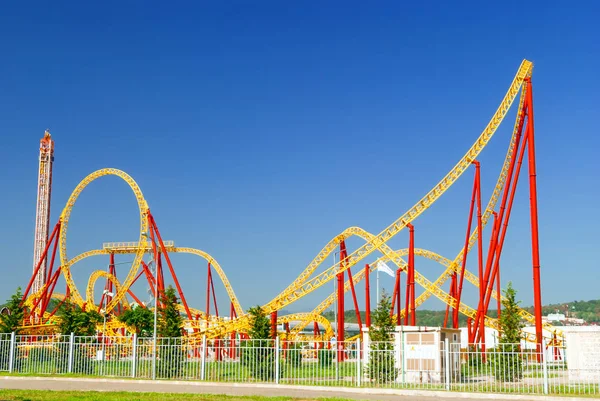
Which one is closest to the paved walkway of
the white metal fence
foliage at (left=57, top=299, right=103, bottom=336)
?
the white metal fence

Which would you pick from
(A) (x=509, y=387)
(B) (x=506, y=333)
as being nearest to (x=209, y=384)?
(A) (x=509, y=387)

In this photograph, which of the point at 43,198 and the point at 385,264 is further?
the point at 43,198

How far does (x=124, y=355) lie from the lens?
29.8m

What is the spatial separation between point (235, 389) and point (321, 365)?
5.25 meters

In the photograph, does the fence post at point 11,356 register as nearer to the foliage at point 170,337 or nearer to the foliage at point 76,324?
the foliage at point 76,324

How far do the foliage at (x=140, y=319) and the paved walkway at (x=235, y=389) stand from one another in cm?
2302

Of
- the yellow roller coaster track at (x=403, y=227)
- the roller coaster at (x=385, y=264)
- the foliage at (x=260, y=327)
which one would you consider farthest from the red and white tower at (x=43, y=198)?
the foliage at (x=260, y=327)

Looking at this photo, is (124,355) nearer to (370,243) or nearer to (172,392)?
(172,392)

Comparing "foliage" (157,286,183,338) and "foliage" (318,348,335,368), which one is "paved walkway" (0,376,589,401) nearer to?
"foliage" (318,348,335,368)

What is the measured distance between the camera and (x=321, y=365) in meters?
27.5

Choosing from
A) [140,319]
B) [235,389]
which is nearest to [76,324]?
[235,389]

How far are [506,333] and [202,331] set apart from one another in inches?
931

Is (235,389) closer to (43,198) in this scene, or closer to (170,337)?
(170,337)

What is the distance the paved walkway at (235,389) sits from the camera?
21.0m
